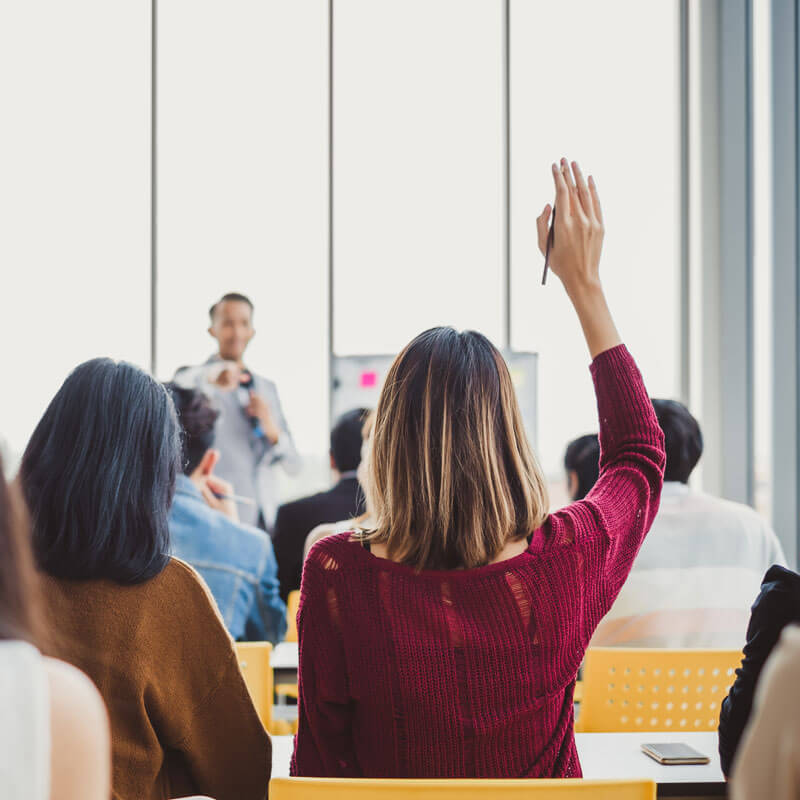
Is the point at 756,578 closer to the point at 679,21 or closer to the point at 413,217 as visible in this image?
the point at 413,217

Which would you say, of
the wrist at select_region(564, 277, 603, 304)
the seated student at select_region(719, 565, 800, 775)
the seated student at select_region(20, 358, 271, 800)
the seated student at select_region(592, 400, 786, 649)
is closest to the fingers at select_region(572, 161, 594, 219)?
the wrist at select_region(564, 277, 603, 304)

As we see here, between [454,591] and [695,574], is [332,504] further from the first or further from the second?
[454,591]

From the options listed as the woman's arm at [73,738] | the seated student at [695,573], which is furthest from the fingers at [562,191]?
the seated student at [695,573]

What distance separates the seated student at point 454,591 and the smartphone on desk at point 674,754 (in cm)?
48

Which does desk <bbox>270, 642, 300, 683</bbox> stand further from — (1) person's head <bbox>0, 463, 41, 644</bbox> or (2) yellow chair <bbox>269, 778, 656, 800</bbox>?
(1) person's head <bbox>0, 463, 41, 644</bbox>

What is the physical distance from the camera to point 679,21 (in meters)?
5.79

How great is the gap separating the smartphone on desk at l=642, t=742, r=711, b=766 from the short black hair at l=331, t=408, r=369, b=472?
2.11m

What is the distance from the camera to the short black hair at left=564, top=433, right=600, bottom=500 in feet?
10.6

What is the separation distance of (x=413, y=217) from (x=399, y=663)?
4.44m

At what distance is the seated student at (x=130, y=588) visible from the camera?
59.8 inches

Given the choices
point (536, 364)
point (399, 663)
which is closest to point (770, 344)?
Result: point (536, 364)

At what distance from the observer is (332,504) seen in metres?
3.85

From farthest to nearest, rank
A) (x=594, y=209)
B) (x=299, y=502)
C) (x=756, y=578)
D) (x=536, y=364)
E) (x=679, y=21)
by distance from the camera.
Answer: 1. (x=679, y=21)
2. (x=536, y=364)
3. (x=299, y=502)
4. (x=756, y=578)
5. (x=594, y=209)

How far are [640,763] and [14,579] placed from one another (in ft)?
4.77
